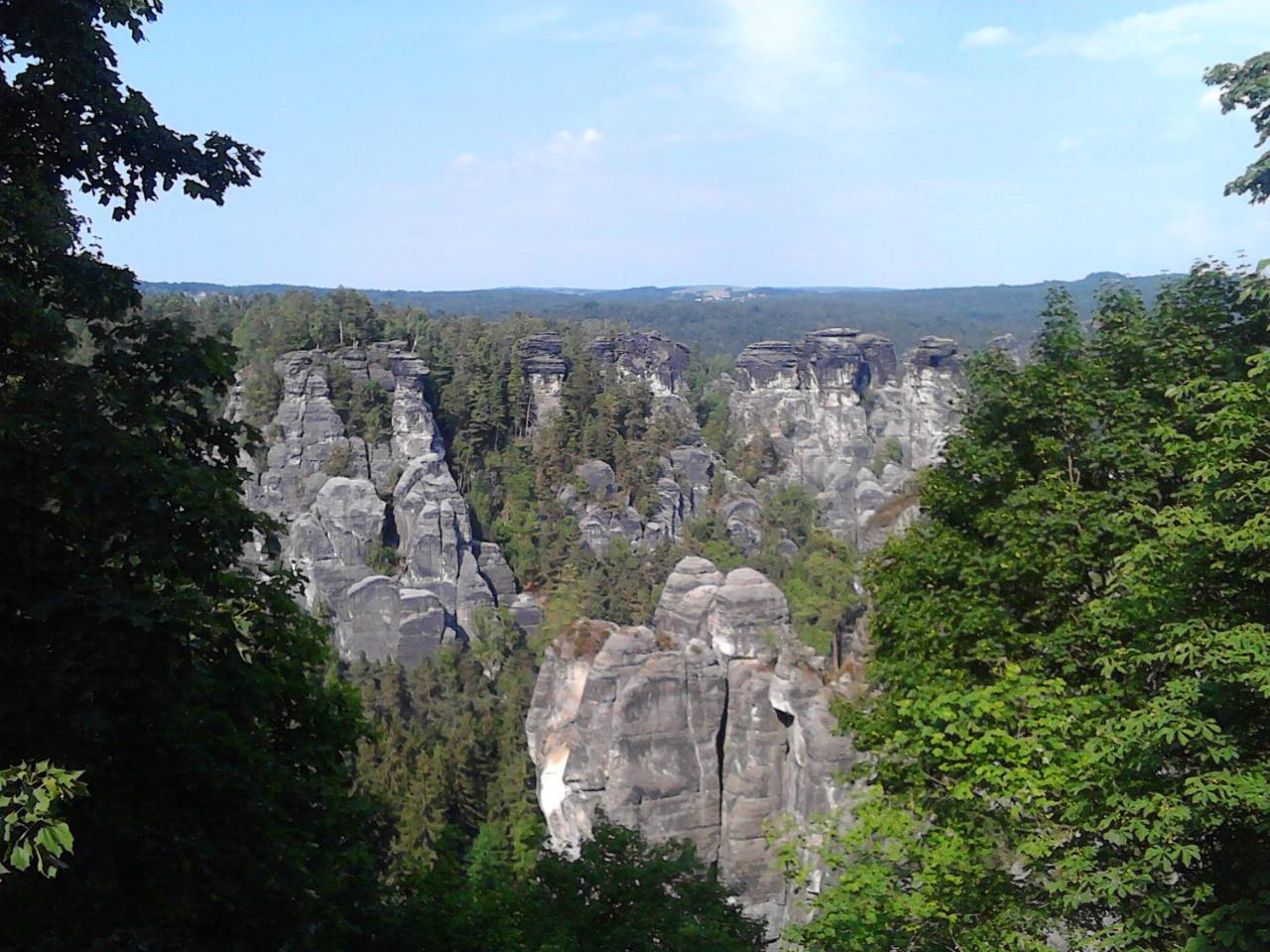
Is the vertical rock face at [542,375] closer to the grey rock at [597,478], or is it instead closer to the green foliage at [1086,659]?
the grey rock at [597,478]

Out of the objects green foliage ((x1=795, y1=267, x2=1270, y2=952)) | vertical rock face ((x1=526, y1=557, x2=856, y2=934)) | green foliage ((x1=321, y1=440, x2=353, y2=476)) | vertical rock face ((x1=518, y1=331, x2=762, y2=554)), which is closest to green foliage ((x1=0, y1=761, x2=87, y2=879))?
green foliage ((x1=795, y1=267, x2=1270, y2=952))

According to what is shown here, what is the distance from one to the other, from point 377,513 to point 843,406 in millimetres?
43565

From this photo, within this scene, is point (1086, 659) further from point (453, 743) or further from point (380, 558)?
point (380, 558)

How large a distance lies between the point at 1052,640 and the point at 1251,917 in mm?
3901

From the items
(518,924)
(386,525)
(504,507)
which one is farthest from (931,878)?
(504,507)

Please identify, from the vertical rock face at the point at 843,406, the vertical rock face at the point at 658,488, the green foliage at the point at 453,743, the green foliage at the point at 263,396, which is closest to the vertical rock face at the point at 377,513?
the green foliage at the point at 263,396

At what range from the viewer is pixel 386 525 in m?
57.6

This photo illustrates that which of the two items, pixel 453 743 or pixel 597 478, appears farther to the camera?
pixel 597 478

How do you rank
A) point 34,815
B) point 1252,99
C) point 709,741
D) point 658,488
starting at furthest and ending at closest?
point 658,488 < point 709,741 < point 1252,99 < point 34,815

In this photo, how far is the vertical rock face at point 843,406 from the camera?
7912 centimetres

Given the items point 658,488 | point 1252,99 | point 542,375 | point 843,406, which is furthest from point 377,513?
point 1252,99

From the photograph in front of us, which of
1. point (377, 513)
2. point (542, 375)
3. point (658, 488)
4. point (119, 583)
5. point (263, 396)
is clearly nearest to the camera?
point (119, 583)

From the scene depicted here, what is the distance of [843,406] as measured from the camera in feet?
278

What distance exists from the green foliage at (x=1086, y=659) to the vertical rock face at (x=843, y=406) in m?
61.6
